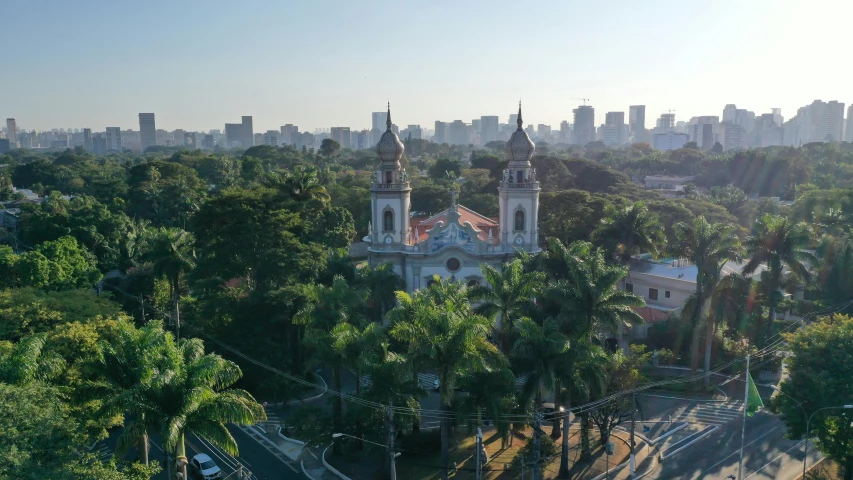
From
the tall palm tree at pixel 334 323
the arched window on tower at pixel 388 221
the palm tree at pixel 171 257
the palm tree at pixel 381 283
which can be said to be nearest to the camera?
the tall palm tree at pixel 334 323

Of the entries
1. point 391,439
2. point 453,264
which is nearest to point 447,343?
point 391,439

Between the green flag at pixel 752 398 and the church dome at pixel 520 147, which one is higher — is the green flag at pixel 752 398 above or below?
below

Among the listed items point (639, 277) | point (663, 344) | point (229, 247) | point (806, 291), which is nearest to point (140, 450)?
point (229, 247)

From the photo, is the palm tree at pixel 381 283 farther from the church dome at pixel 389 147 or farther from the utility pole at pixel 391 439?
the utility pole at pixel 391 439

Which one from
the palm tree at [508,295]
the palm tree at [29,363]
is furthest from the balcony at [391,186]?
the palm tree at [29,363]

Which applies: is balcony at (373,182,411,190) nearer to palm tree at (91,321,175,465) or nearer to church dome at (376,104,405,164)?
church dome at (376,104,405,164)

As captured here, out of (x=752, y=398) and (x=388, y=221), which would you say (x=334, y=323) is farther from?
(x=752, y=398)
